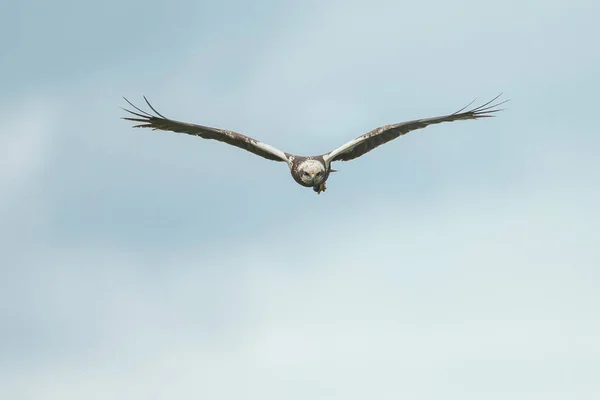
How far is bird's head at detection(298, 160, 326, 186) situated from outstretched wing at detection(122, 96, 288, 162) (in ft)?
3.80

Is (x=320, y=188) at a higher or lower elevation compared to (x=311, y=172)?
lower

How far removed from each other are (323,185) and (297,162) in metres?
0.99

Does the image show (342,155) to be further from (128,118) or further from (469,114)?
(128,118)

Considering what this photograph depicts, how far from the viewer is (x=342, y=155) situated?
31766 mm

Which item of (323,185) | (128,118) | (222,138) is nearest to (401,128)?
(323,185)

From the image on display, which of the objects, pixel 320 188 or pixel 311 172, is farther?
pixel 320 188

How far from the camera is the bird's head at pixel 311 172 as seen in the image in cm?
2986

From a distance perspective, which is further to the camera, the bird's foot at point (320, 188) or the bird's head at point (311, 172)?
the bird's foot at point (320, 188)

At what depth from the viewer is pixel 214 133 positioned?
31547 mm

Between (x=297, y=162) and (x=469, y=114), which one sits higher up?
(x=469, y=114)

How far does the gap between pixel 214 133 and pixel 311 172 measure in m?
3.46

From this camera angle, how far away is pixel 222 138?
104 feet

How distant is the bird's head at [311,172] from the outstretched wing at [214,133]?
3.80 ft

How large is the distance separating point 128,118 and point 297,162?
5.20m
